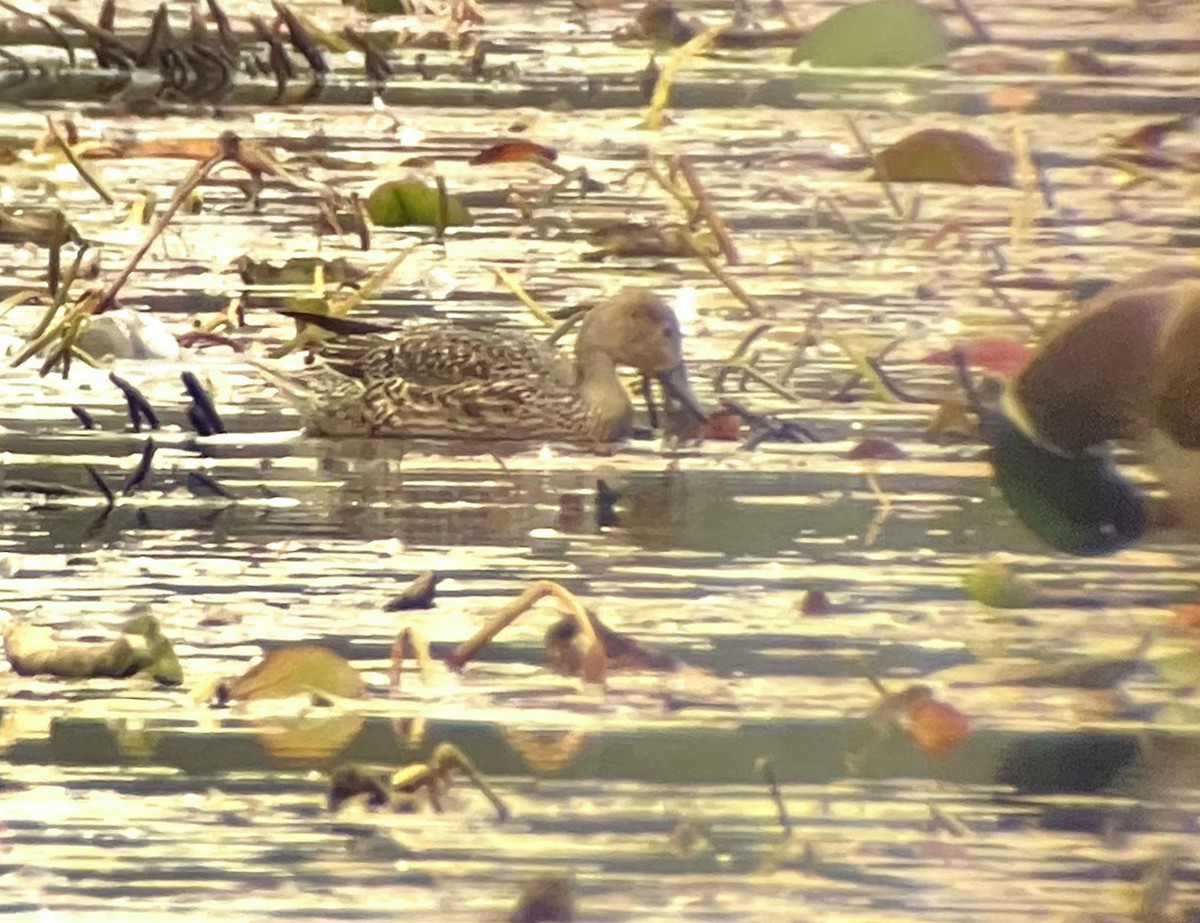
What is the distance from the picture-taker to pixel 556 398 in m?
1.59

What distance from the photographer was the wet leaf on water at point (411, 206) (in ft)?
5.20

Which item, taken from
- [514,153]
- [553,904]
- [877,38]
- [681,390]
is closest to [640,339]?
[681,390]

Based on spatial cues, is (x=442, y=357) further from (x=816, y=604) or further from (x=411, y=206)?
(x=816, y=604)

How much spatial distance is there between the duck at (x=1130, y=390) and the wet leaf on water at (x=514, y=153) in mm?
376

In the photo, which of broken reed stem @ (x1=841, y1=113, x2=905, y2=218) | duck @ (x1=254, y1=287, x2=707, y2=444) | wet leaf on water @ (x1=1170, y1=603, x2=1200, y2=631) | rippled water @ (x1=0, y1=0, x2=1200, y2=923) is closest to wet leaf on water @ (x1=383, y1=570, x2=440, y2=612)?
rippled water @ (x1=0, y1=0, x2=1200, y2=923)

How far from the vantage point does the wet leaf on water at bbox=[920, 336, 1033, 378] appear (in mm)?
1578

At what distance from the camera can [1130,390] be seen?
5.24 ft

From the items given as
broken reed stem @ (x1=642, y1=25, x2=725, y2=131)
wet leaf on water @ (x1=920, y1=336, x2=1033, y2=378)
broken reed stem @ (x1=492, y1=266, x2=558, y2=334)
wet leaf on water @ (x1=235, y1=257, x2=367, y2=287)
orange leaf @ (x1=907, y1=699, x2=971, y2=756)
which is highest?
broken reed stem @ (x1=642, y1=25, x2=725, y2=131)

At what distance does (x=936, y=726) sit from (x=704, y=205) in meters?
0.41

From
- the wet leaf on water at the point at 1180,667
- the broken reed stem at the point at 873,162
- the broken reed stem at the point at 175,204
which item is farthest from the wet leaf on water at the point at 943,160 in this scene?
the broken reed stem at the point at 175,204

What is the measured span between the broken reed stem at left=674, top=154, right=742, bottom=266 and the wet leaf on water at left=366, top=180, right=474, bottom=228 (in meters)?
0.16

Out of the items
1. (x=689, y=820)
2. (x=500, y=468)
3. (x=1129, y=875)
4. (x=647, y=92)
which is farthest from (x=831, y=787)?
(x=647, y=92)

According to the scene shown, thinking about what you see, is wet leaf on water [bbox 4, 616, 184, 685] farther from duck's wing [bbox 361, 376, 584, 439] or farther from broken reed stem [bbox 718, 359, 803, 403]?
broken reed stem [bbox 718, 359, 803, 403]

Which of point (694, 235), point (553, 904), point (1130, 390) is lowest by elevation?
point (553, 904)
